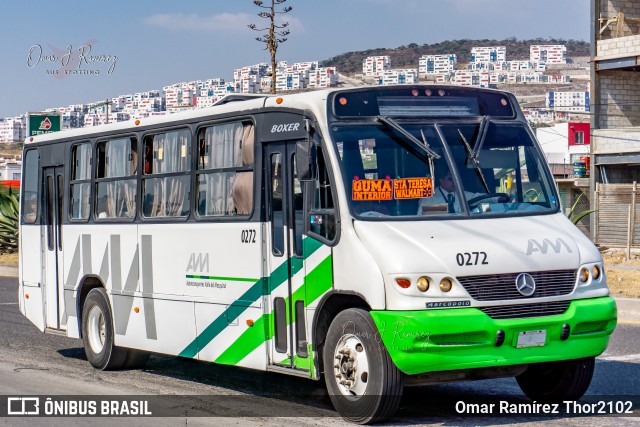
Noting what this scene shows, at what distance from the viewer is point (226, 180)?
1055 cm

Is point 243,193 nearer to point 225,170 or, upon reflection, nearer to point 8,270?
point 225,170

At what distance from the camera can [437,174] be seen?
900 centimetres

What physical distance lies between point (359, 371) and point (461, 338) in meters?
0.84

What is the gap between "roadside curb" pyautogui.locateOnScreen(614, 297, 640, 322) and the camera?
16562mm

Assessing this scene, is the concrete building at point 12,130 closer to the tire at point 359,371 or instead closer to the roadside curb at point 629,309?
the roadside curb at point 629,309

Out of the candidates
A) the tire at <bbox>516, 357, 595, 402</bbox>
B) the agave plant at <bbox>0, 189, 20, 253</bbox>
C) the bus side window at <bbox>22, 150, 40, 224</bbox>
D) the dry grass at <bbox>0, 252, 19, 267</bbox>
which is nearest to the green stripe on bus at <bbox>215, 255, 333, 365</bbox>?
the tire at <bbox>516, 357, 595, 402</bbox>

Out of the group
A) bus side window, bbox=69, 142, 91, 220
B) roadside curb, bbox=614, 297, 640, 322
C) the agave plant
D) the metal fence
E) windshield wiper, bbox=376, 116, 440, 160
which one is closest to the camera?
windshield wiper, bbox=376, 116, 440, 160

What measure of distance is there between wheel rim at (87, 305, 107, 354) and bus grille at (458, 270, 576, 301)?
19.1 ft

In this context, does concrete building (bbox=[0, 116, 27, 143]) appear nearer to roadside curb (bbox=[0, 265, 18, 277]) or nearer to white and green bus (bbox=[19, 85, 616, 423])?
roadside curb (bbox=[0, 265, 18, 277])

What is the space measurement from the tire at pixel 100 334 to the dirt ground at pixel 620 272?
9462 millimetres

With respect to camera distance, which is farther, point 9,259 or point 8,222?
point 8,222

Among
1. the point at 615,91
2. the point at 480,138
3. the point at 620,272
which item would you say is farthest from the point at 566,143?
the point at 480,138

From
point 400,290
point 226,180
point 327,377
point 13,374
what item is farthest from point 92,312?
point 400,290

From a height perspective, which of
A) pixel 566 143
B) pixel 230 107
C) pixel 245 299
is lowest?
pixel 245 299
